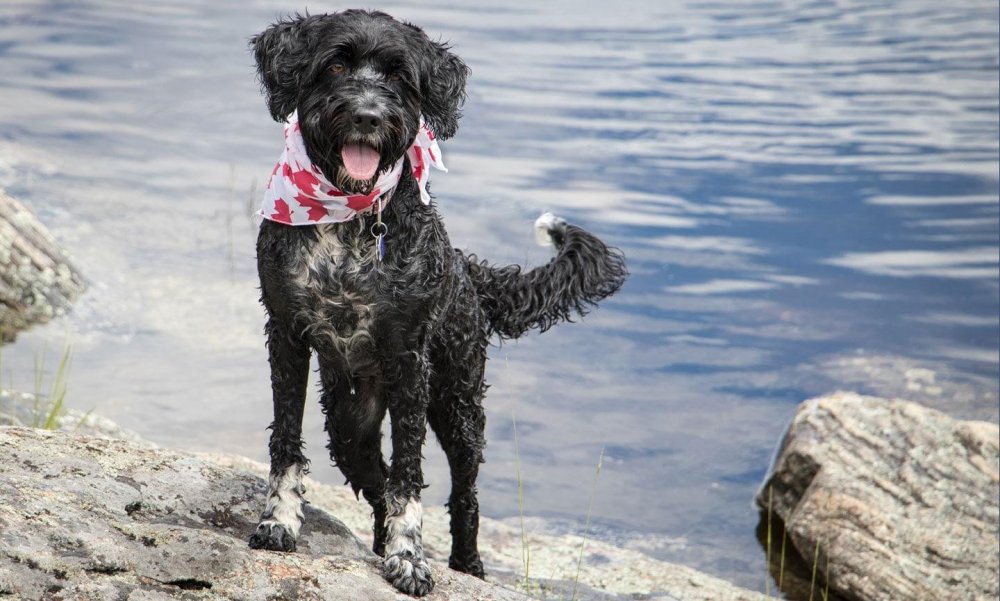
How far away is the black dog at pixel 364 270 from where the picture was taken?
3965mm

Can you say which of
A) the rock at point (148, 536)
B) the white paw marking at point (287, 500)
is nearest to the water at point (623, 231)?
the white paw marking at point (287, 500)

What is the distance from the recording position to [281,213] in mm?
4184

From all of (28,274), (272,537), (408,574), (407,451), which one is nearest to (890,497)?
(407,451)

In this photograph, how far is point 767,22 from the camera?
3142cm

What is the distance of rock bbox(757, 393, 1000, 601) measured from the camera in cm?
712

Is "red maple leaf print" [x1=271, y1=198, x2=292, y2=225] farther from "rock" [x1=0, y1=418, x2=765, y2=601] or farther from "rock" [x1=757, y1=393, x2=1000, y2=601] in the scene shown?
"rock" [x1=757, y1=393, x2=1000, y2=601]

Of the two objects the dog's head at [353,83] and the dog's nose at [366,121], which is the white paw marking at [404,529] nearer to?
the dog's head at [353,83]

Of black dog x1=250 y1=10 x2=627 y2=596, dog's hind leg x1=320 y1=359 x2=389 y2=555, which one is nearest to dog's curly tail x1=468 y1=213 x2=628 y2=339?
black dog x1=250 y1=10 x2=627 y2=596

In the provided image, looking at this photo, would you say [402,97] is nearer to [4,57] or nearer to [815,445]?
[815,445]

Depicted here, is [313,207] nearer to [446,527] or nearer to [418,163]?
[418,163]

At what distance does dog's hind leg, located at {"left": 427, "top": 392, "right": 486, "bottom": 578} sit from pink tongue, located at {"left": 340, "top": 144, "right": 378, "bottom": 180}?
4.31 ft

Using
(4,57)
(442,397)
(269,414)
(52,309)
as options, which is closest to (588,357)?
(269,414)

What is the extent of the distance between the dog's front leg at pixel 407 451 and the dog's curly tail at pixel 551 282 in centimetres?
98

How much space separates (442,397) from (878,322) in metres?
9.07
